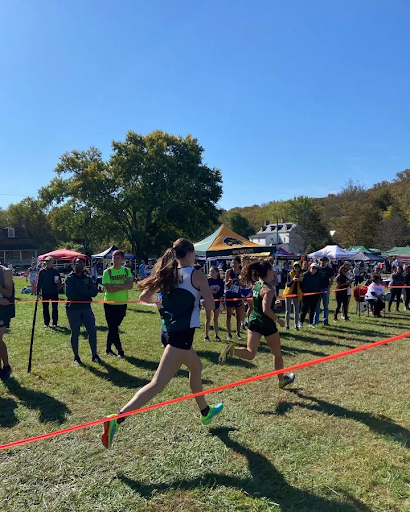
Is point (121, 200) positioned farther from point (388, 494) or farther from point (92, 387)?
point (388, 494)

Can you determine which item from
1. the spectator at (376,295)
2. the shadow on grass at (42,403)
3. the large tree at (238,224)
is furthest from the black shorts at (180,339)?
the large tree at (238,224)

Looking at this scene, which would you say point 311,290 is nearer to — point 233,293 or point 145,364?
point 233,293

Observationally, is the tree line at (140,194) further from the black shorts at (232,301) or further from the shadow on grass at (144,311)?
the black shorts at (232,301)

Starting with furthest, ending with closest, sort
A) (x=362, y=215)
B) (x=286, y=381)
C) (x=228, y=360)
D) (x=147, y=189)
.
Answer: (x=362, y=215) → (x=147, y=189) → (x=228, y=360) → (x=286, y=381)

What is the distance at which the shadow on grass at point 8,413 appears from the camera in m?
4.21

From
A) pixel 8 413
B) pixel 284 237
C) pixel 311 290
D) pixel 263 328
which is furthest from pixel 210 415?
pixel 284 237

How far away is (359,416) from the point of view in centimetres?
433

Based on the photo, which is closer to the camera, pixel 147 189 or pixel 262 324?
pixel 262 324

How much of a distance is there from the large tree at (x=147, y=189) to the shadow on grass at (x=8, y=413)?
32.8 m

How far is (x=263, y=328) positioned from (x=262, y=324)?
5cm

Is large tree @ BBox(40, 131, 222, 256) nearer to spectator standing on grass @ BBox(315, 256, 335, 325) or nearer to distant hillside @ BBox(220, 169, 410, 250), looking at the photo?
distant hillside @ BBox(220, 169, 410, 250)

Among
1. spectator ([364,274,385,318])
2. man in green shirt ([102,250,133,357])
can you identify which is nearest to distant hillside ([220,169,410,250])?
spectator ([364,274,385,318])

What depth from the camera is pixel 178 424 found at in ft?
13.4

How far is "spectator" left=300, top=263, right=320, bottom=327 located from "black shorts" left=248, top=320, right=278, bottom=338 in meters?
5.37
